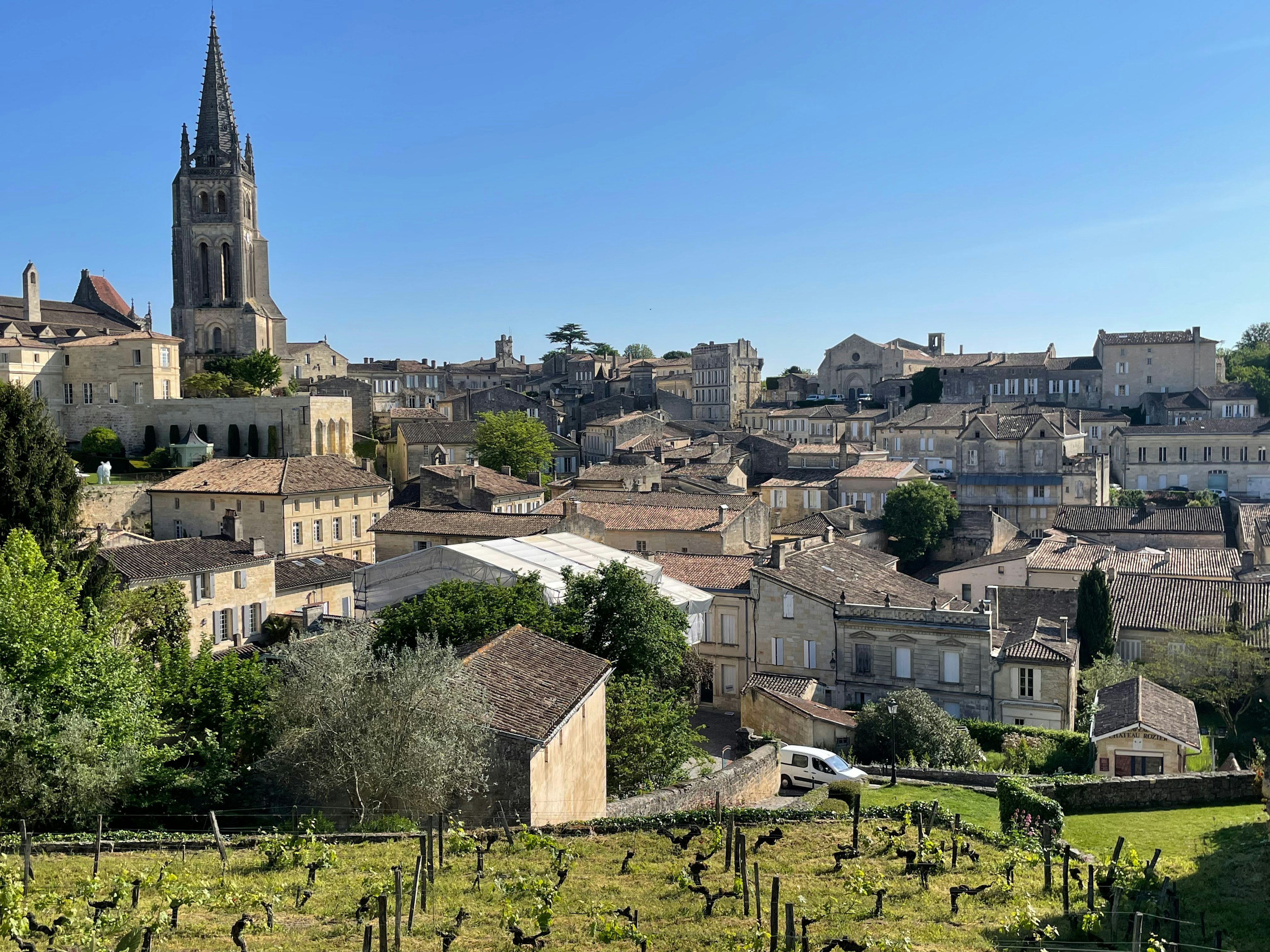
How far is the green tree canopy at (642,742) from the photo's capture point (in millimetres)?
20875

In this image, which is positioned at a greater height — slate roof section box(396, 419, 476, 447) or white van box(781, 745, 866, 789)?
slate roof section box(396, 419, 476, 447)

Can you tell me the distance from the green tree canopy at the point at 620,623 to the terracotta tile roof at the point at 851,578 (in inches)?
302

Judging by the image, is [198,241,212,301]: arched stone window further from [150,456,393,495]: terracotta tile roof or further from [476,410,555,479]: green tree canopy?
[150,456,393,495]: terracotta tile roof

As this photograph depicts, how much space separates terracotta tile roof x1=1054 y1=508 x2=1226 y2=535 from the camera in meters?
54.2

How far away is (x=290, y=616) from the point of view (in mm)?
34000

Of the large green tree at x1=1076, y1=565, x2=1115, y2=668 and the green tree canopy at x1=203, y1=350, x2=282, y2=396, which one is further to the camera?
the green tree canopy at x1=203, y1=350, x2=282, y2=396

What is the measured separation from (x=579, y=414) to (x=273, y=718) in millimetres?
78595

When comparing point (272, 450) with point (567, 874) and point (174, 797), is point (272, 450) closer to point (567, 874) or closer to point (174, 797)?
point (174, 797)

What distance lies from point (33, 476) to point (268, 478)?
16.9 meters

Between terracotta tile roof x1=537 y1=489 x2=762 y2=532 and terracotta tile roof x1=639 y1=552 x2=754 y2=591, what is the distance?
6564 mm

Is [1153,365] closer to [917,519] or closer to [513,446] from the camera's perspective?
[917,519]

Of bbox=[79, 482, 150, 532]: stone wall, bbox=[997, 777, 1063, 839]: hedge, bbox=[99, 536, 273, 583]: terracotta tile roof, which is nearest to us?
bbox=[997, 777, 1063, 839]: hedge

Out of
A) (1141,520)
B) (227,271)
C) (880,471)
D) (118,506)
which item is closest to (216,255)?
(227,271)

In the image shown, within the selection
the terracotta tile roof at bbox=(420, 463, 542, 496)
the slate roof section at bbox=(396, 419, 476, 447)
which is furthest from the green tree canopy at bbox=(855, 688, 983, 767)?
the slate roof section at bbox=(396, 419, 476, 447)
